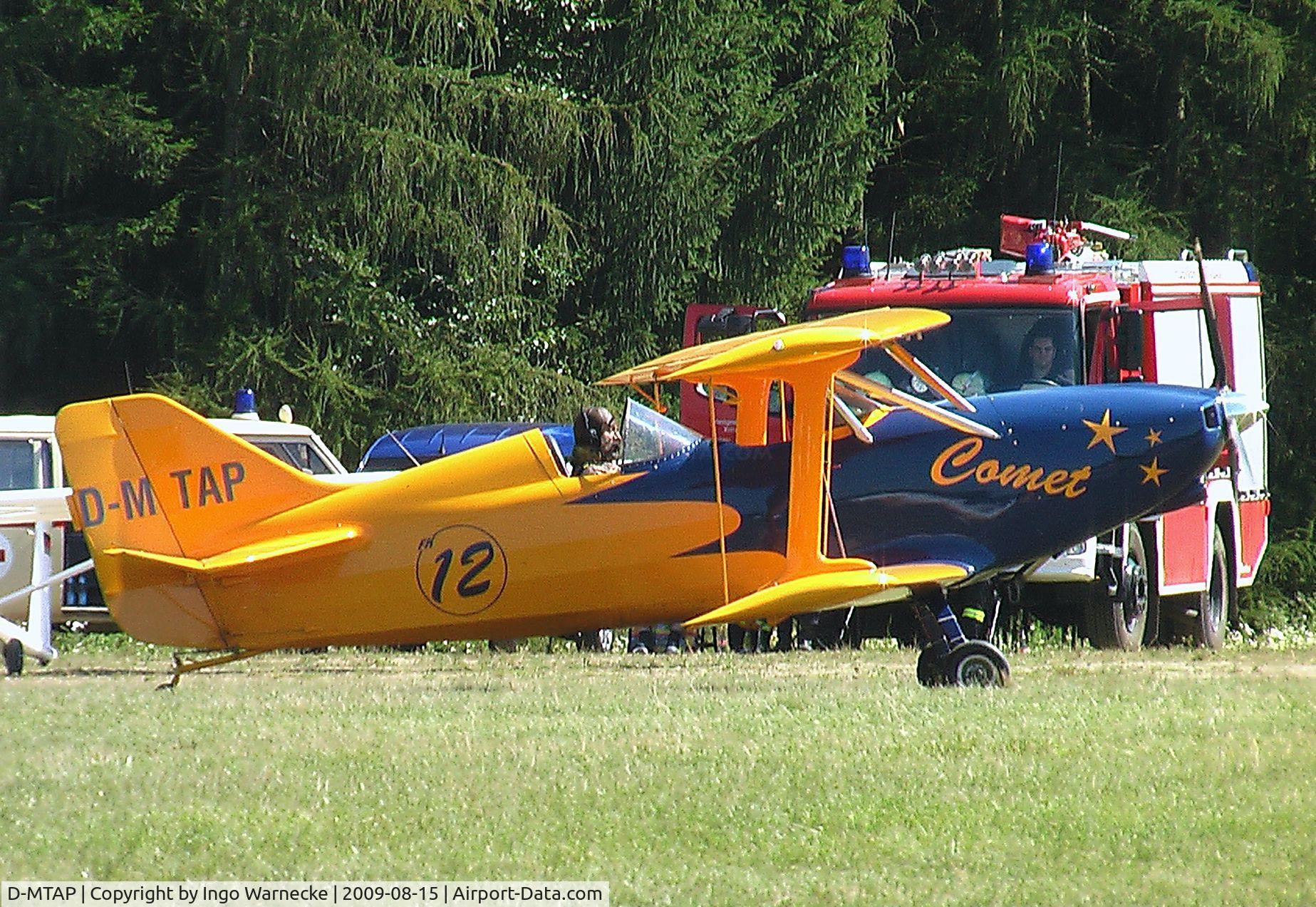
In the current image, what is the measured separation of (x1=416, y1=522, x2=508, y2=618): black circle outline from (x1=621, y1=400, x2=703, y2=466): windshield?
0.86m

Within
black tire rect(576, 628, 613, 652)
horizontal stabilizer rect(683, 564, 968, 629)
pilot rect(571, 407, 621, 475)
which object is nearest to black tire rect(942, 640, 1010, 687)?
horizontal stabilizer rect(683, 564, 968, 629)

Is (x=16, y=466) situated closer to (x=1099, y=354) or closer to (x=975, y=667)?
(x=975, y=667)

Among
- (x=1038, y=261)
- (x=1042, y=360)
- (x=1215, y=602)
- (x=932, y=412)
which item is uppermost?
(x=1038, y=261)

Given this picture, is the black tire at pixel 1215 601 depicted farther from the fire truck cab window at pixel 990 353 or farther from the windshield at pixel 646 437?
the windshield at pixel 646 437

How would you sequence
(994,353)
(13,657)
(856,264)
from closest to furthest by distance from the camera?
(13,657), (994,353), (856,264)

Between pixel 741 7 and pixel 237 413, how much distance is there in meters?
9.71

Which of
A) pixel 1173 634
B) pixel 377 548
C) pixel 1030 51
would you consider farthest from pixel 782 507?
pixel 1030 51

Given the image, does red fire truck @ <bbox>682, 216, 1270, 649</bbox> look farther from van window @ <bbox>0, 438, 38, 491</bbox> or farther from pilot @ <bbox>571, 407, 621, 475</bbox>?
van window @ <bbox>0, 438, 38, 491</bbox>

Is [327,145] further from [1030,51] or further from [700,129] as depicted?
[1030,51]

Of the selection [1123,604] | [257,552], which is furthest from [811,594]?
[1123,604]

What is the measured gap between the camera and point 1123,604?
575 inches

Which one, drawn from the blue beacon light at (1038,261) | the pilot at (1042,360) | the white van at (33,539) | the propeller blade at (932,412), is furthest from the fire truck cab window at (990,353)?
the white van at (33,539)

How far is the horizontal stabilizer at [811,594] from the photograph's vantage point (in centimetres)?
1015

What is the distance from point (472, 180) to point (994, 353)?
315 inches
